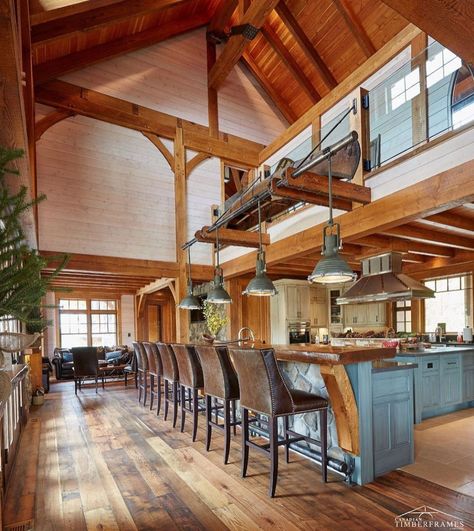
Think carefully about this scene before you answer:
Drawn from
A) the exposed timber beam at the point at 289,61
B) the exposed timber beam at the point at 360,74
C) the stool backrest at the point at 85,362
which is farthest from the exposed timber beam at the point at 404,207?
the exposed timber beam at the point at 289,61

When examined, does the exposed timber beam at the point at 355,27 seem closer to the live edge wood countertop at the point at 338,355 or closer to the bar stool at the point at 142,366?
the live edge wood countertop at the point at 338,355

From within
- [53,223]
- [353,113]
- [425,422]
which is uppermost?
[353,113]

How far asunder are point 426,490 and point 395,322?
614 centimetres

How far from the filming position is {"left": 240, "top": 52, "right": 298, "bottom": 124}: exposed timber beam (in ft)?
28.8

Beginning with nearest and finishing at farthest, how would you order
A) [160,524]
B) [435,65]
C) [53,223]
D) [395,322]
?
[160,524], [435,65], [53,223], [395,322]

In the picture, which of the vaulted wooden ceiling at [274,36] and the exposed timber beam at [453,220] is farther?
the vaulted wooden ceiling at [274,36]

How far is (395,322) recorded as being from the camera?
838cm

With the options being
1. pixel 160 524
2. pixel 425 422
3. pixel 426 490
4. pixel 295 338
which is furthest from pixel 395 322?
pixel 160 524

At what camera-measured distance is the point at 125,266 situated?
22.5 feet

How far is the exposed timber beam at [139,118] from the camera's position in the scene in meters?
6.46

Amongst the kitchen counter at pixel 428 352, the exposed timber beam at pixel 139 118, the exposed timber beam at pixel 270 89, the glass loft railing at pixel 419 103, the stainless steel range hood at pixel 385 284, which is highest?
the exposed timber beam at pixel 270 89

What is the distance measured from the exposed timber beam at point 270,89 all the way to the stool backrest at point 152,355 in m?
6.44

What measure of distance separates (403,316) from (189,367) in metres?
5.91

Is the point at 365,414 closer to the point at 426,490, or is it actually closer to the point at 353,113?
the point at 426,490
